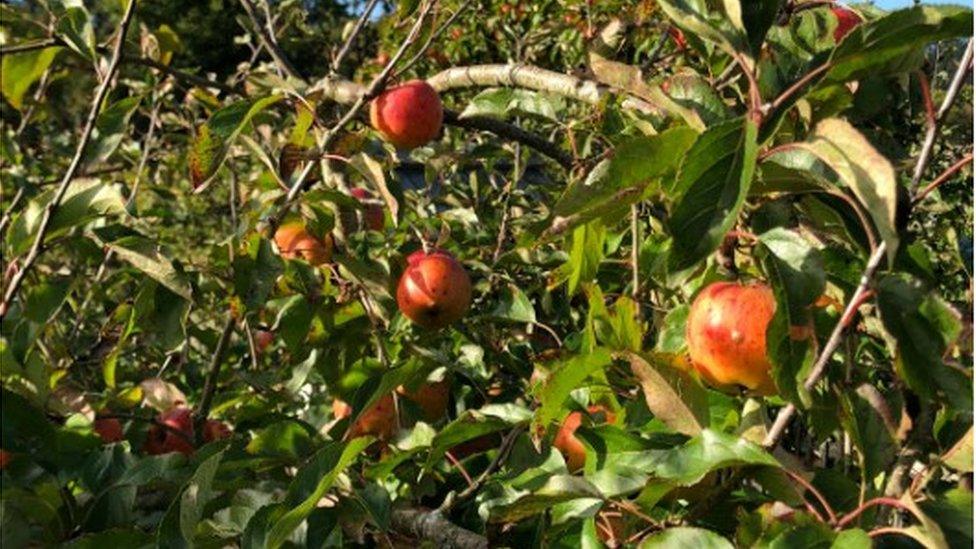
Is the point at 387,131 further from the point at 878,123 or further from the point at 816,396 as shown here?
the point at 816,396

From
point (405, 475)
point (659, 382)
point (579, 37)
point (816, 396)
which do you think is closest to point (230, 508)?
point (405, 475)

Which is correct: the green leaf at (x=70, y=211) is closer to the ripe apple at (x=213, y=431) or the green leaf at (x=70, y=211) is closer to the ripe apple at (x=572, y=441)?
the ripe apple at (x=213, y=431)

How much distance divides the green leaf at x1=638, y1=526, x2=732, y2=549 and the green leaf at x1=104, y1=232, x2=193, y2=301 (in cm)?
70

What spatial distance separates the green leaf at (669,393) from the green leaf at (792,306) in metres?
0.12

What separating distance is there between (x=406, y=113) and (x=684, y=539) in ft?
3.46

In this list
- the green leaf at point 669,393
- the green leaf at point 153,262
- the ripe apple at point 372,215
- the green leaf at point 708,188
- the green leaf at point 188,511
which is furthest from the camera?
the ripe apple at point 372,215

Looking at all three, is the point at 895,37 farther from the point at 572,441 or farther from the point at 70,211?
the point at 70,211

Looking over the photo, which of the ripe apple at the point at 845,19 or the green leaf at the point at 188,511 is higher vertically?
the ripe apple at the point at 845,19

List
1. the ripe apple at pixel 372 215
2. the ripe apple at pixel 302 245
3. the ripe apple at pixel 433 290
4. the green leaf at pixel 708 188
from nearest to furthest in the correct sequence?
the green leaf at pixel 708 188 → the ripe apple at pixel 433 290 → the ripe apple at pixel 302 245 → the ripe apple at pixel 372 215

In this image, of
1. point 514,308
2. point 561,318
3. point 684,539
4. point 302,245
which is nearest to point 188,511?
point 684,539

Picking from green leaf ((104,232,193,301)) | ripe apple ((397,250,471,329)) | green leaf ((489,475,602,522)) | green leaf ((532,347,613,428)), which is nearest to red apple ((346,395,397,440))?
ripe apple ((397,250,471,329))

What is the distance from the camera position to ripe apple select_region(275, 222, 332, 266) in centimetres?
169

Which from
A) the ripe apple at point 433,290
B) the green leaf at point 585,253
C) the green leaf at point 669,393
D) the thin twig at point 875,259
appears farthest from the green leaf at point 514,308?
the thin twig at point 875,259

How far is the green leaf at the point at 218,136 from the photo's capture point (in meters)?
1.48
